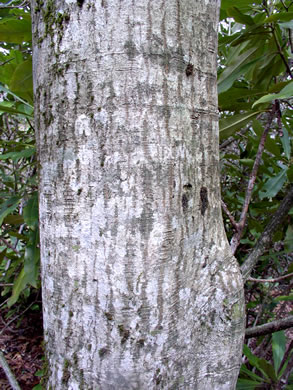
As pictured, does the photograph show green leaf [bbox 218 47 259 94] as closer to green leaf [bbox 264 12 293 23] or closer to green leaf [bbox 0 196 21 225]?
green leaf [bbox 264 12 293 23]

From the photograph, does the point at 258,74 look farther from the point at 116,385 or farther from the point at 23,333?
the point at 23,333

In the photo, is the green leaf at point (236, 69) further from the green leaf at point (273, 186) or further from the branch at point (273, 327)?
the branch at point (273, 327)

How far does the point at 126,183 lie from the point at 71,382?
17.3 inches

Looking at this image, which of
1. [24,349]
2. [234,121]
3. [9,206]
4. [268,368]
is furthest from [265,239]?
[24,349]

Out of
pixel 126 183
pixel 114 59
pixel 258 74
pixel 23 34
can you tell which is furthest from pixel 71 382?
pixel 258 74

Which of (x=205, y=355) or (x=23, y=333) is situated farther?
(x=23, y=333)

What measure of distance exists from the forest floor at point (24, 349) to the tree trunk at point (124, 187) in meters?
1.74

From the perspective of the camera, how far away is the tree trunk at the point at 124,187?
0.59 m

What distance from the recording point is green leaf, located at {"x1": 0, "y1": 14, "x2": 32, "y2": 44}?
93cm

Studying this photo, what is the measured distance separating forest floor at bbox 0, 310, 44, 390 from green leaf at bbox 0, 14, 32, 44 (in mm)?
1807

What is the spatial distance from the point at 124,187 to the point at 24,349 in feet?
7.67

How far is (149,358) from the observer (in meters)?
0.62

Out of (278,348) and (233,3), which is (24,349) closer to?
(278,348)

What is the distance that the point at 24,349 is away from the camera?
236 centimetres
